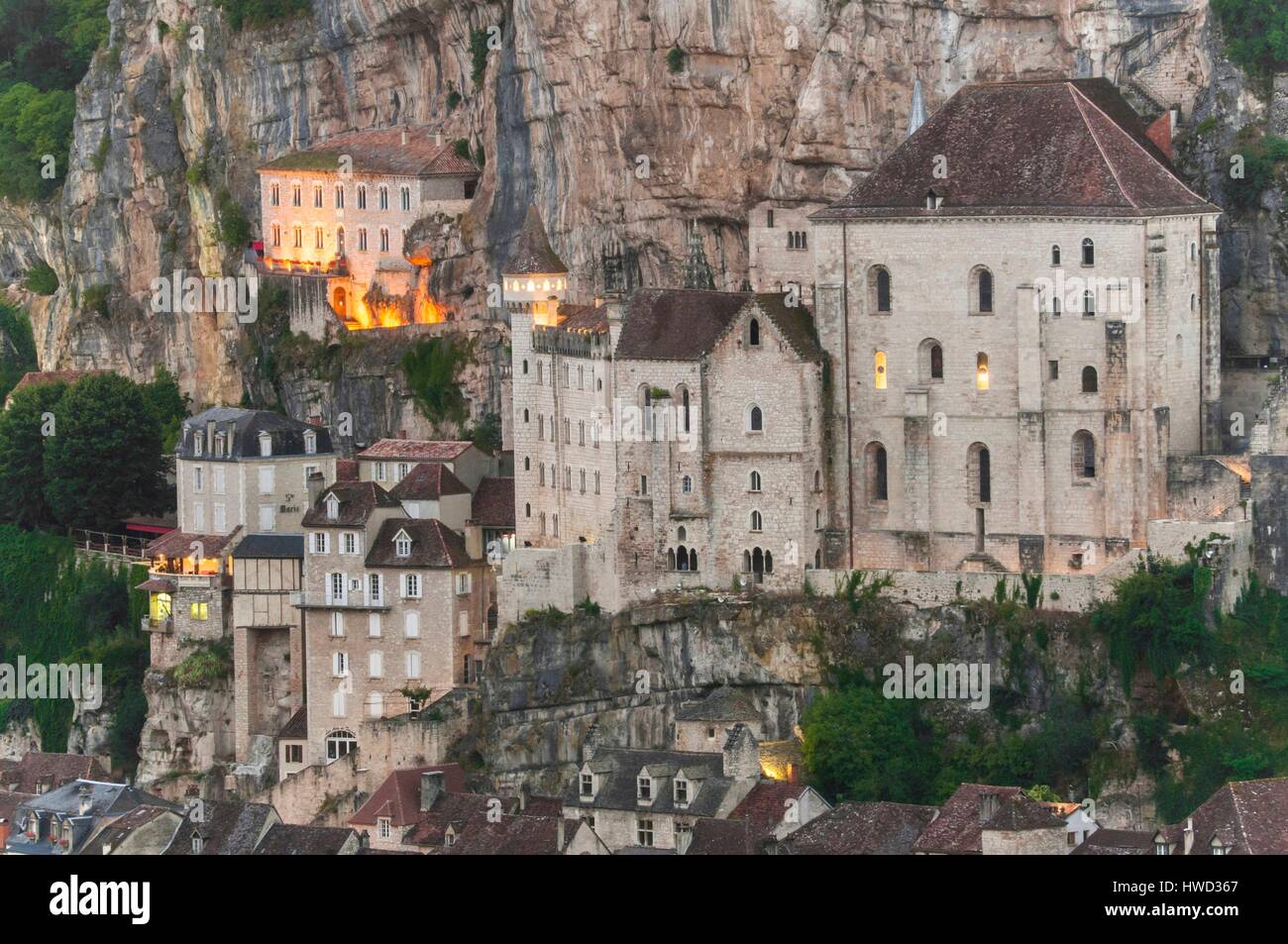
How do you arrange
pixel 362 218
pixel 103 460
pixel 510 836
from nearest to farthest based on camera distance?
1. pixel 510 836
2. pixel 362 218
3. pixel 103 460

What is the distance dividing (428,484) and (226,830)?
16.8 metres

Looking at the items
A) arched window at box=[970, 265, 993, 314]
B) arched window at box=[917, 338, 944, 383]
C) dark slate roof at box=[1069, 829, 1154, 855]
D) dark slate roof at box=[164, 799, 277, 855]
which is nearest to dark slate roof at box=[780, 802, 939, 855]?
dark slate roof at box=[1069, 829, 1154, 855]

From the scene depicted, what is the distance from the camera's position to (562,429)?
8644 centimetres

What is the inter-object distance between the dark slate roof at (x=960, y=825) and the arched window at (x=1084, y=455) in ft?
44.1

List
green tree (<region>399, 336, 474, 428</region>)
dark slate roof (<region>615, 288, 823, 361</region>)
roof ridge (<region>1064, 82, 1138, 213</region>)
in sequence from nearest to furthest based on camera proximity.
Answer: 1. roof ridge (<region>1064, 82, 1138, 213</region>)
2. dark slate roof (<region>615, 288, 823, 361</region>)
3. green tree (<region>399, 336, 474, 428</region>)

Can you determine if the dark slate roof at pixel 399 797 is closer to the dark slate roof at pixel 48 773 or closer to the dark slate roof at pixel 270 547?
the dark slate roof at pixel 48 773

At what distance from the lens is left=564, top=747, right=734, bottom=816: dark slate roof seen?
240 ft

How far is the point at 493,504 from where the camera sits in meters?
90.4

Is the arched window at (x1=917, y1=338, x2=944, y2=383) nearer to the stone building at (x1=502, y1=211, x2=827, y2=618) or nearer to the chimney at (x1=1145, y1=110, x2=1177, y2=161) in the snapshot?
the stone building at (x1=502, y1=211, x2=827, y2=618)

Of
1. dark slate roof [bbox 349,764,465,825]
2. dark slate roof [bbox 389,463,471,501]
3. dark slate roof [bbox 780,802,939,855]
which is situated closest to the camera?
dark slate roof [bbox 780,802,939,855]

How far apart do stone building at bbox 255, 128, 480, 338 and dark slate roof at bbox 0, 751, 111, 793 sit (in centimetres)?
2224

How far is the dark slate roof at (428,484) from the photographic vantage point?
3543 inches

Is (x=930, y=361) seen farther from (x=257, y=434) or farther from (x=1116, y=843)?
(x=257, y=434)

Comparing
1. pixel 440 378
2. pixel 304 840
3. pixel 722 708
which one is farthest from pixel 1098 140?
pixel 304 840
